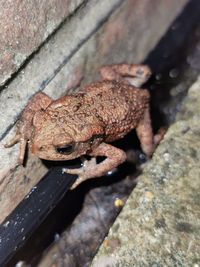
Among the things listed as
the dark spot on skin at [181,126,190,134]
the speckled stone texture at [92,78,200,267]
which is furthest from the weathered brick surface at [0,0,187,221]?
the dark spot on skin at [181,126,190,134]

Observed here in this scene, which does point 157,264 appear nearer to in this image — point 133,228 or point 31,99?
point 133,228

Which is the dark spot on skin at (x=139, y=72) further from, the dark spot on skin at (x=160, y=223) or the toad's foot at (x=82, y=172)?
the dark spot on skin at (x=160, y=223)

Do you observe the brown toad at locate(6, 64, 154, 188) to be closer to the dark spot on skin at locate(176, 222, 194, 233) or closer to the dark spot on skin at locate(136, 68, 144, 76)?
the dark spot on skin at locate(136, 68, 144, 76)

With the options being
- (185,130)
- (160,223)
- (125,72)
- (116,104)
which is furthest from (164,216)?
(125,72)

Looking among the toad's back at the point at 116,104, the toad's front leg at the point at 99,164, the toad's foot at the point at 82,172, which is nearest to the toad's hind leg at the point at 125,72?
the toad's back at the point at 116,104

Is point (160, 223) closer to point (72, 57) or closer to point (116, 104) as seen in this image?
point (116, 104)
